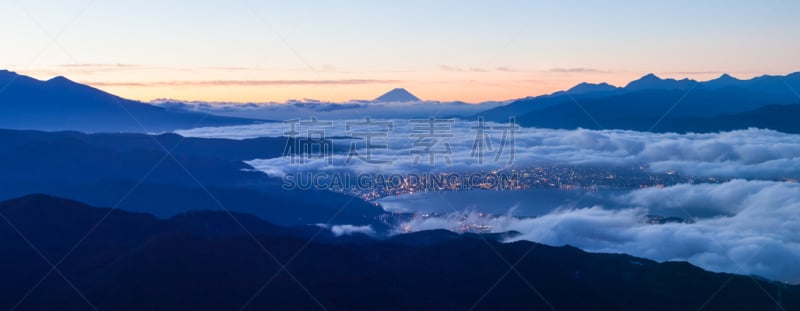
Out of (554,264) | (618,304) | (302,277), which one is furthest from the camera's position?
(554,264)

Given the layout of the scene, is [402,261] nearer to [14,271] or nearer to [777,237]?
[14,271]

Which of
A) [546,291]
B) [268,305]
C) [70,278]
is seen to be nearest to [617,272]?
[546,291]

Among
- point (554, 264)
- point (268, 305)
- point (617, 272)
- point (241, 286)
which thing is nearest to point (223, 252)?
point (241, 286)

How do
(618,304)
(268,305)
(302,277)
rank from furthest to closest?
(618,304), (302,277), (268,305)

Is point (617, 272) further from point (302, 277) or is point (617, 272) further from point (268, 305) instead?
point (268, 305)

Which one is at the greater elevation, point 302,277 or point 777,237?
point 302,277

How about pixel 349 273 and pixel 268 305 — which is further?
pixel 349 273
